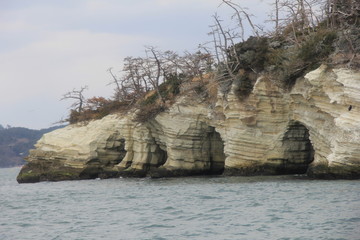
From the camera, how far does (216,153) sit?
42.9m

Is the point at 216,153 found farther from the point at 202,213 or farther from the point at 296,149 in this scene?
the point at 202,213

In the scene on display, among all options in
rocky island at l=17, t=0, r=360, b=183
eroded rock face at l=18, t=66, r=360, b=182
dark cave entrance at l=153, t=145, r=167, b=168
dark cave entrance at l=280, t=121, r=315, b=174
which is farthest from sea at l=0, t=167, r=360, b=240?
dark cave entrance at l=153, t=145, r=167, b=168

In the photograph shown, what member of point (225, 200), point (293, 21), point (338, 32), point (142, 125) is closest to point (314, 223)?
point (225, 200)

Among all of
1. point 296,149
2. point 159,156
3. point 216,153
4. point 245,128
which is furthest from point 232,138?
point 159,156

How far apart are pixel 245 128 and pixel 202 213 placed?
49.2 feet

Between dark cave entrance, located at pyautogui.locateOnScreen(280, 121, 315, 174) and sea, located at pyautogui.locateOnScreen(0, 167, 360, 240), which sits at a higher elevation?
dark cave entrance, located at pyautogui.locateOnScreen(280, 121, 315, 174)

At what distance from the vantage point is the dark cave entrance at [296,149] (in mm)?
34844

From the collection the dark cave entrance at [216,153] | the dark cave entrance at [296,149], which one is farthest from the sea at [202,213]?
the dark cave entrance at [216,153]

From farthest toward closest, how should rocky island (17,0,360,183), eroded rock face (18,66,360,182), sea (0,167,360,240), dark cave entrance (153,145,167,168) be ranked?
dark cave entrance (153,145,167,168), rocky island (17,0,360,183), eroded rock face (18,66,360,182), sea (0,167,360,240)

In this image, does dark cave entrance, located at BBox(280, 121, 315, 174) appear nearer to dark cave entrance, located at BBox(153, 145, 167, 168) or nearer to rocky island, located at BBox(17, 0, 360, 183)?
rocky island, located at BBox(17, 0, 360, 183)

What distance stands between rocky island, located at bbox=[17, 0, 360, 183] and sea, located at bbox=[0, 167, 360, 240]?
2.93 meters

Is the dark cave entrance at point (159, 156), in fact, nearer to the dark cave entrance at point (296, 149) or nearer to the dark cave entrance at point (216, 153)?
the dark cave entrance at point (216, 153)

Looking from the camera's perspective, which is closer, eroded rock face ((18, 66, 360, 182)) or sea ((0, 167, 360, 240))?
sea ((0, 167, 360, 240))

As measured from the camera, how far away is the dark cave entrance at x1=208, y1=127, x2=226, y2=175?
42541 millimetres
